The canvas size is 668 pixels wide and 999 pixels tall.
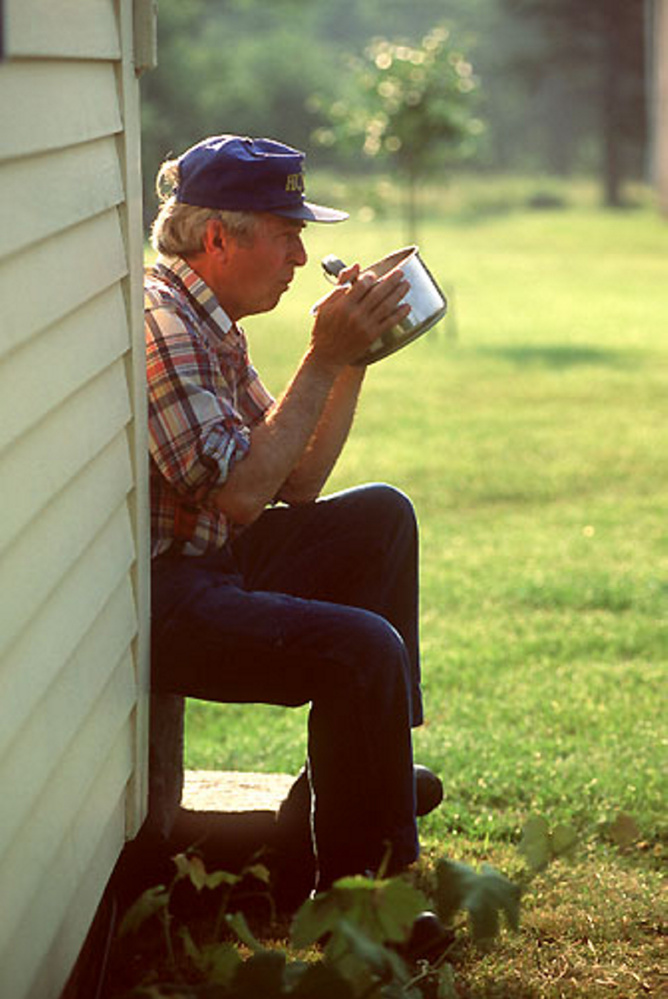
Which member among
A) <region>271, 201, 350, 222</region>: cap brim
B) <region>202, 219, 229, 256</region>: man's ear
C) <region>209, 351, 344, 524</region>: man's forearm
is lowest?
<region>209, 351, 344, 524</region>: man's forearm

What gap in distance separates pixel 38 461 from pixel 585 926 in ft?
5.69

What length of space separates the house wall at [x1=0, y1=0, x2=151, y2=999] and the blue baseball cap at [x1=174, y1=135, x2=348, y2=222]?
30 centimetres

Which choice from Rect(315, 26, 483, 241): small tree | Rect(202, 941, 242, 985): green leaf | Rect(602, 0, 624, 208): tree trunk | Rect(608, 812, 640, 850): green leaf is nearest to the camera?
Rect(202, 941, 242, 985): green leaf

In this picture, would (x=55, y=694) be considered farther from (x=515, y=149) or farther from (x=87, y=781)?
(x=515, y=149)

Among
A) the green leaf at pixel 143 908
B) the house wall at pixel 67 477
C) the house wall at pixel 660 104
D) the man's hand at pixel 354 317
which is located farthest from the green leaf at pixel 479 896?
the house wall at pixel 660 104

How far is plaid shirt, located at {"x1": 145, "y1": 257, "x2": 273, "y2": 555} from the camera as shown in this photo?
3229 mm

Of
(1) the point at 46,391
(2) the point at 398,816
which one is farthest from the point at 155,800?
(1) the point at 46,391

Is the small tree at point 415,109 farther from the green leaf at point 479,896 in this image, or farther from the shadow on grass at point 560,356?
the green leaf at point 479,896

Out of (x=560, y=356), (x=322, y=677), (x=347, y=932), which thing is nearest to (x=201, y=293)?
(x=322, y=677)

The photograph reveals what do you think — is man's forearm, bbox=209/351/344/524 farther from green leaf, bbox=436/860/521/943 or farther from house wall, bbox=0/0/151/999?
green leaf, bbox=436/860/521/943

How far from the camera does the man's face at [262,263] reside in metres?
3.46

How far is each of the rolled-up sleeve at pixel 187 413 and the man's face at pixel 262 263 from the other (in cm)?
19

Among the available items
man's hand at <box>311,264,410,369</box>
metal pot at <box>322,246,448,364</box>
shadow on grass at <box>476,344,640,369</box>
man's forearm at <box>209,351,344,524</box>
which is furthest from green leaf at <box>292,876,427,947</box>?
shadow on grass at <box>476,344,640,369</box>

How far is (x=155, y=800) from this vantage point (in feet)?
12.0
